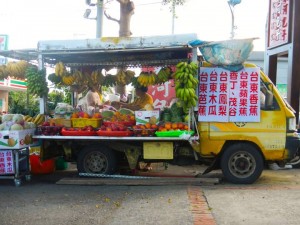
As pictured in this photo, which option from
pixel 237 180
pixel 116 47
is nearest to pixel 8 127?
pixel 116 47

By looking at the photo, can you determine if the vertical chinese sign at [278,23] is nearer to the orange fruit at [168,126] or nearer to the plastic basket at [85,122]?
the orange fruit at [168,126]

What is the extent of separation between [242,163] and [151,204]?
2.33 meters

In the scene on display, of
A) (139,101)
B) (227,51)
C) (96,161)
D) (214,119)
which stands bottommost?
(96,161)

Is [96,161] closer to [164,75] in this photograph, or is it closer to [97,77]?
[97,77]

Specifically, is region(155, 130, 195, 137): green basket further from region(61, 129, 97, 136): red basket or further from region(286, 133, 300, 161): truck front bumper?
region(286, 133, 300, 161): truck front bumper

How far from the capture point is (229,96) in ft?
24.8

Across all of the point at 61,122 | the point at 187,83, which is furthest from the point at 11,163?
the point at 187,83

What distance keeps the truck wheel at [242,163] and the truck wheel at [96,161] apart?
2.22 m

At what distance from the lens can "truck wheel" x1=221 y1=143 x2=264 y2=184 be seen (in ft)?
24.5

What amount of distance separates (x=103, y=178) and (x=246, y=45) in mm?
3743

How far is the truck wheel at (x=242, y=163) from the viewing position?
7480mm

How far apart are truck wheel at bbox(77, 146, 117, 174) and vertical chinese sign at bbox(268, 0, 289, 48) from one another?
19.4 feet

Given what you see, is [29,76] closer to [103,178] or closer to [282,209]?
[103,178]

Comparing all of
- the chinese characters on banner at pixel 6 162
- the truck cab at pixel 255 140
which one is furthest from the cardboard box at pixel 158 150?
the chinese characters on banner at pixel 6 162
